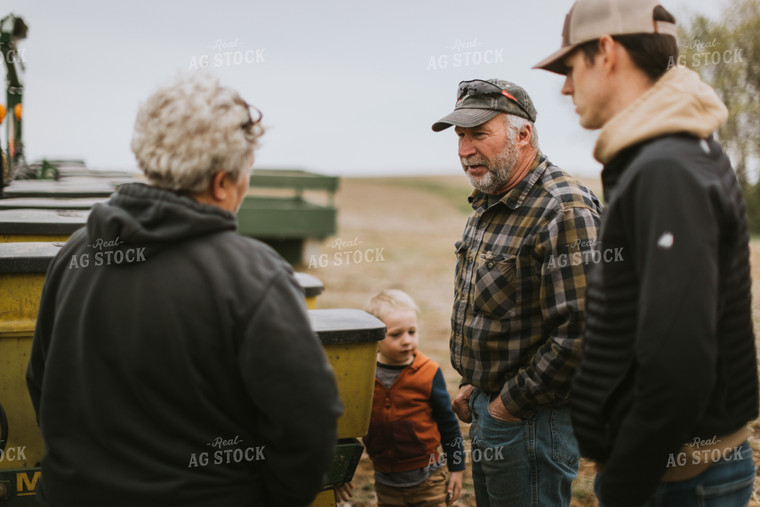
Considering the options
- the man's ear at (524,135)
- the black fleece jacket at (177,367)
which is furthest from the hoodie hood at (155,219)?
the man's ear at (524,135)

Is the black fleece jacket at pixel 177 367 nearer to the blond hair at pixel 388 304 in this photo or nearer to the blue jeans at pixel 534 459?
the blue jeans at pixel 534 459

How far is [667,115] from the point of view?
1.47 m

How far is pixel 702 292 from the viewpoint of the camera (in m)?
1.34

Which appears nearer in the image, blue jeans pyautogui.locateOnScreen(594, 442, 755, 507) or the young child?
blue jeans pyautogui.locateOnScreen(594, 442, 755, 507)

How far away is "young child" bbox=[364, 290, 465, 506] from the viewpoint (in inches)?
117

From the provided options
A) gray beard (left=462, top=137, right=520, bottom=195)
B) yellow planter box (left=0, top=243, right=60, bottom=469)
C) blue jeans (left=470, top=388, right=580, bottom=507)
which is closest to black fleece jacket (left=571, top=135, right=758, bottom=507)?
blue jeans (left=470, top=388, right=580, bottom=507)

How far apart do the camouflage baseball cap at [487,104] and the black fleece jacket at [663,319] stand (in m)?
1.11

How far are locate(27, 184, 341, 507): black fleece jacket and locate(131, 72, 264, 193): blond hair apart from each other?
0.06m

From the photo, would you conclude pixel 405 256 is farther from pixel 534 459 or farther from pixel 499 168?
pixel 534 459

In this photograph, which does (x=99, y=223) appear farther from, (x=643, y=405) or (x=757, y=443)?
(x=757, y=443)

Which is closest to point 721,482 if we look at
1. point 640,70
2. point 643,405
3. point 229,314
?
point 643,405

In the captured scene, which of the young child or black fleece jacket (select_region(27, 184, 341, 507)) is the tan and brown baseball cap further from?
the young child

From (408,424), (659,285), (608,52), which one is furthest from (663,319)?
(408,424)

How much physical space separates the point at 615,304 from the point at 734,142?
12.7 meters
